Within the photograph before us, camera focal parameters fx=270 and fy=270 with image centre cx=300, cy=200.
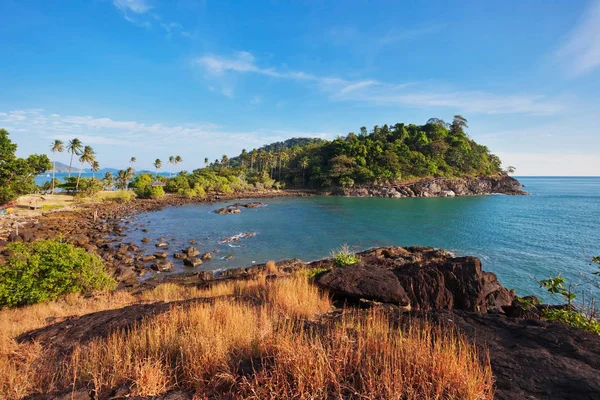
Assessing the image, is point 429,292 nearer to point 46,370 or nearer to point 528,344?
point 528,344

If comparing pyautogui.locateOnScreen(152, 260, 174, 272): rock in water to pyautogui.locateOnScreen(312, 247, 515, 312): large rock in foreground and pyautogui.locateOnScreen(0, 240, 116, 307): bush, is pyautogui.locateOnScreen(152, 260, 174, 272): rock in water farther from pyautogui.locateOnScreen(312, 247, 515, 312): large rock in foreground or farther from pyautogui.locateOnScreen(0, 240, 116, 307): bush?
pyautogui.locateOnScreen(312, 247, 515, 312): large rock in foreground

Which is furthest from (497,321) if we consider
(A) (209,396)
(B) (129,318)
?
(B) (129,318)

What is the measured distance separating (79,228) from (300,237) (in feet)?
91.8

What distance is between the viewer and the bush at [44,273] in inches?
407

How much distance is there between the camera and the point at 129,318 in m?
6.41

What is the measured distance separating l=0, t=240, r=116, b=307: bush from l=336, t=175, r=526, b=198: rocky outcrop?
78.4 m

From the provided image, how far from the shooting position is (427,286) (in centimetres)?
882


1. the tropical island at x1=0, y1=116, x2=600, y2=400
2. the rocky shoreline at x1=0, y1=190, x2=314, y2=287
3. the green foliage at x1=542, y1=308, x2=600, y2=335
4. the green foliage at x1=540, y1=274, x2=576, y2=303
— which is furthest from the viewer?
the rocky shoreline at x1=0, y1=190, x2=314, y2=287

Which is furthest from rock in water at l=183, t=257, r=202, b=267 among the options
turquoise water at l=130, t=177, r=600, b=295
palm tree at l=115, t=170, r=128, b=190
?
palm tree at l=115, t=170, r=128, b=190

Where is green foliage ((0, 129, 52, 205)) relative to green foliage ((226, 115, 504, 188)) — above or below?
below

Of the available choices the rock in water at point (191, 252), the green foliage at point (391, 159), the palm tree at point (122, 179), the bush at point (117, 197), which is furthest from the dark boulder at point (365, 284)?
the palm tree at point (122, 179)

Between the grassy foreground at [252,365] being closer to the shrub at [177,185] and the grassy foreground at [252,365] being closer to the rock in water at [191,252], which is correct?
the rock in water at [191,252]

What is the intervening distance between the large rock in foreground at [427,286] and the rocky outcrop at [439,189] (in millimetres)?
77642

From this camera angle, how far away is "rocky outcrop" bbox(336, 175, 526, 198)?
85.7m
